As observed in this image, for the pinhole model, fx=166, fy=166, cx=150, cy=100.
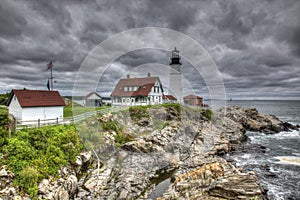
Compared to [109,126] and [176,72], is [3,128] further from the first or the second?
[176,72]

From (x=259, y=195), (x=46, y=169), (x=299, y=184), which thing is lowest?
(x=299, y=184)

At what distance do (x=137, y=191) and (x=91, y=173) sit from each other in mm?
3318

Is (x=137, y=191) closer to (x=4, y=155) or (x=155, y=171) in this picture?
(x=155, y=171)

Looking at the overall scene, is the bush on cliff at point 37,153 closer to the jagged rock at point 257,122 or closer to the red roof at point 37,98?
the red roof at point 37,98

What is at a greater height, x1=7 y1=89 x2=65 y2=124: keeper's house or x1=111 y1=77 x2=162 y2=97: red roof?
x1=111 y1=77 x2=162 y2=97: red roof

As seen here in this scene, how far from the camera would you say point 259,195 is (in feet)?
28.8

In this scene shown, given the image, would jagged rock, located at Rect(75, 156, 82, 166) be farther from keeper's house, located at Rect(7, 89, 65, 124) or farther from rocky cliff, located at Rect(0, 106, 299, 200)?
keeper's house, located at Rect(7, 89, 65, 124)

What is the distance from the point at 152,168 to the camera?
14.1 meters

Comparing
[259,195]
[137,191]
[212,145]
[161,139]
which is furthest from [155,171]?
[212,145]

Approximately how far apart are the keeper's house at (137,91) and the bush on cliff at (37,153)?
18.0 meters

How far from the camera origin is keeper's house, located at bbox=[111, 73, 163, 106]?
30.1 m

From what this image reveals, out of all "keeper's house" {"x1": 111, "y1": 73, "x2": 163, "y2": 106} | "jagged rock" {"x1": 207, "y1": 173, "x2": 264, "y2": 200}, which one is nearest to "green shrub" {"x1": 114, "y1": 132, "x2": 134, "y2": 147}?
"jagged rock" {"x1": 207, "y1": 173, "x2": 264, "y2": 200}

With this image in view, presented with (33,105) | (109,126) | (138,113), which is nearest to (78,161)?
(109,126)

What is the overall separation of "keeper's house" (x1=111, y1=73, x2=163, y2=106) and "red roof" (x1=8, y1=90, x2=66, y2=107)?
44.8 ft
